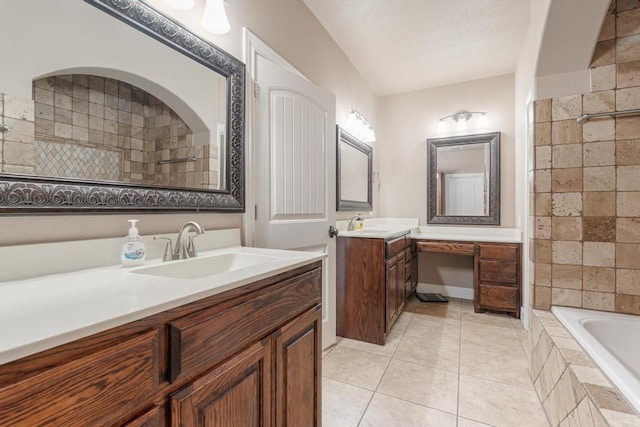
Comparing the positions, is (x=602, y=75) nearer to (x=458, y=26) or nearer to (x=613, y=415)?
(x=458, y=26)

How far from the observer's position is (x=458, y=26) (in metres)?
2.38

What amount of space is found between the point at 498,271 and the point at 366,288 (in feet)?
4.73

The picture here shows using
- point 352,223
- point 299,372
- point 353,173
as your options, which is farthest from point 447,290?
point 299,372

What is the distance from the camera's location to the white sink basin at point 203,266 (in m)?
1.00

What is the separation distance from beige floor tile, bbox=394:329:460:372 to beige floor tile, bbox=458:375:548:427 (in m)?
0.21

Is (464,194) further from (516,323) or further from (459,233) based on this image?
(516,323)

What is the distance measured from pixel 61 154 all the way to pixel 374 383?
187 centimetres

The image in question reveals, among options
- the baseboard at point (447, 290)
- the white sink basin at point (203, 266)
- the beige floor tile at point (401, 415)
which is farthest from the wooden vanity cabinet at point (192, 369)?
the baseboard at point (447, 290)

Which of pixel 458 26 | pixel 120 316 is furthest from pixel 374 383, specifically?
pixel 458 26

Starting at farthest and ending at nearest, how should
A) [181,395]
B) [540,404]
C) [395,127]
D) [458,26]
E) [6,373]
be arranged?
1. [395,127]
2. [458,26]
3. [540,404]
4. [181,395]
5. [6,373]

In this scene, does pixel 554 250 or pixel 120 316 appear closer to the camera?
pixel 120 316

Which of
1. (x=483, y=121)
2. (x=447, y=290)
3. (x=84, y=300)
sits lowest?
(x=447, y=290)

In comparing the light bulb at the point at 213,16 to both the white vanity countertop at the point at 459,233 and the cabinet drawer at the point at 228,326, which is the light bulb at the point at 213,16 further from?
the white vanity countertop at the point at 459,233

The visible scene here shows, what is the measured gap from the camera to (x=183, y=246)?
44.8 inches
